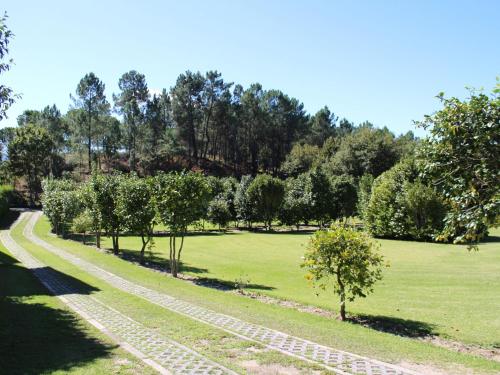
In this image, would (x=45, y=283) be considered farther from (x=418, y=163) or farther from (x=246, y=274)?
(x=418, y=163)

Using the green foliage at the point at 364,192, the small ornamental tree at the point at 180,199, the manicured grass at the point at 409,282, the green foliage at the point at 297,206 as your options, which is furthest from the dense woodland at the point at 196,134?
the small ornamental tree at the point at 180,199

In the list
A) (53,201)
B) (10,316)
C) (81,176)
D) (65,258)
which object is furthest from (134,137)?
(10,316)

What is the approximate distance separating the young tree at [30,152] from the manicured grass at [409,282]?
54.3 metres

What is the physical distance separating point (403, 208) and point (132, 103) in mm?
60195

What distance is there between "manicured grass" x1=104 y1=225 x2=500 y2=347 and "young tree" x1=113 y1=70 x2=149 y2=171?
51440mm

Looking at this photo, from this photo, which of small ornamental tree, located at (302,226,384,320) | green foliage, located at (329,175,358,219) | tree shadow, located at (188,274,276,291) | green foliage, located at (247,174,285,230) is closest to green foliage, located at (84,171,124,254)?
tree shadow, located at (188,274,276,291)

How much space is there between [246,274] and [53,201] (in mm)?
32843

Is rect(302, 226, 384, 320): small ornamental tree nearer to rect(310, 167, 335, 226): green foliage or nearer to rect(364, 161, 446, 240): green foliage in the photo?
rect(364, 161, 446, 240): green foliage

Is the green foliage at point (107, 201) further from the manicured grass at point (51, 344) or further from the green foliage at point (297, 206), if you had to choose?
the green foliage at point (297, 206)

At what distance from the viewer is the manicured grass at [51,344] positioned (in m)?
8.01

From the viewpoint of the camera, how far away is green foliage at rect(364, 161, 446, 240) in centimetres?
5056

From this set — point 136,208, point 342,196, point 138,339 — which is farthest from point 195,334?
point 342,196

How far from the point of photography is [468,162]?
35.1 ft

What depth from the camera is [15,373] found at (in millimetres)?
7648
